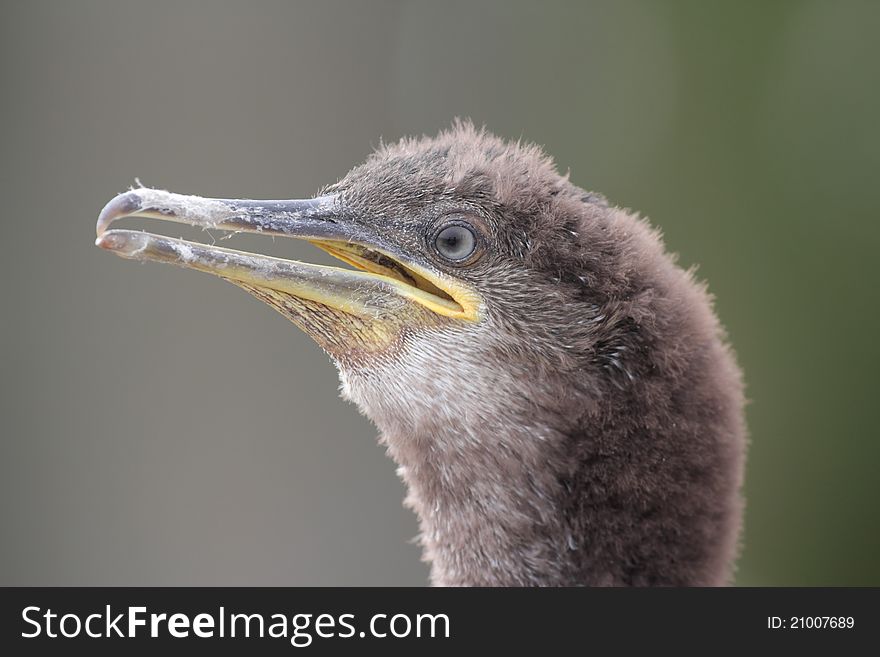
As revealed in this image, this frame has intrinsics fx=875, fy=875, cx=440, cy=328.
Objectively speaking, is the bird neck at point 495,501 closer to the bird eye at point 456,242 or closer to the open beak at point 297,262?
the open beak at point 297,262

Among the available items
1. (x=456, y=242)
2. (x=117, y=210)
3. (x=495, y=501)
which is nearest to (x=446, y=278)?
(x=456, y=242)

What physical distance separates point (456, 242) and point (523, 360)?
0.35 meters

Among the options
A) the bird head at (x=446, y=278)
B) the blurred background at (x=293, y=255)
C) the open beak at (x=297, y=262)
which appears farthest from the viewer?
the blurred background at (x=293, y=255)

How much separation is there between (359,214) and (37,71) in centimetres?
349

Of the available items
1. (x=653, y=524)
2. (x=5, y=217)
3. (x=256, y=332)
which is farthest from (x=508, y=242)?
(x=5, y=217)

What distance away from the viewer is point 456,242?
2.24 metres

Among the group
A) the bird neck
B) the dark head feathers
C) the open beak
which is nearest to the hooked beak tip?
the open beak

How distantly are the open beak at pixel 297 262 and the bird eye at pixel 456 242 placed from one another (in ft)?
0.20

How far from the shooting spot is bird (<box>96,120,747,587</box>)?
2146 mm

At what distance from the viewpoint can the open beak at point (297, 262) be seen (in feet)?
6.73

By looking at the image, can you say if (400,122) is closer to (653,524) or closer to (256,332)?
(256,332)

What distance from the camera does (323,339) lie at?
2.26 meters

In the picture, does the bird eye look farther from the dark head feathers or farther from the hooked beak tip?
the hooked beak tip

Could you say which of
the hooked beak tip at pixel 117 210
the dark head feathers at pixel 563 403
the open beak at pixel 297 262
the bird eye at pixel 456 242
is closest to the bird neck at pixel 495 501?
the dark head feathers at pixel 563 403
